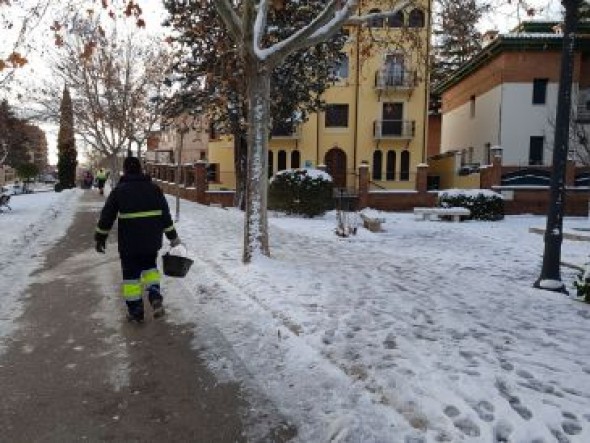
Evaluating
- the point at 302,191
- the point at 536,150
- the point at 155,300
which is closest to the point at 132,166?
the point at 155,300

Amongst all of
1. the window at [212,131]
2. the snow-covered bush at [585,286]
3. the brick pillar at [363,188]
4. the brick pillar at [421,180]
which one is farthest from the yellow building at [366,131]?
the snow-covered bush at [585,286]

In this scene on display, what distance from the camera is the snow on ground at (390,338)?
12.8ft

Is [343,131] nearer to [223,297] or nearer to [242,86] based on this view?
[242,86]

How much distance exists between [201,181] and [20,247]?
14274 mm

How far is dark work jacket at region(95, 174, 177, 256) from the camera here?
625cm

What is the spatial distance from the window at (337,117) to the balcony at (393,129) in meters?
1.95

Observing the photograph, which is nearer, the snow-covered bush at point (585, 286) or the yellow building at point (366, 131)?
the snow-covered bush at point (585, 286)

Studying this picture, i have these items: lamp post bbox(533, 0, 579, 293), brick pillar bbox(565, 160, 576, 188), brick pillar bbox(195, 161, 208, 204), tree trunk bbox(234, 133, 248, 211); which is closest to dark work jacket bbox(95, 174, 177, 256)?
lamp post bbox(533, 0, 579, 293)

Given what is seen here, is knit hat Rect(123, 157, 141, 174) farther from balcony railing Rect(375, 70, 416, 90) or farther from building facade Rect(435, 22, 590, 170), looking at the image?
balcony railing Rect(375, 70, 416, 90)

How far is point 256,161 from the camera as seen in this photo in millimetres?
9289

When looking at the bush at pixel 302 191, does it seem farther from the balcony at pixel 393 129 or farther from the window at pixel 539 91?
the balcony at pixel 393 129

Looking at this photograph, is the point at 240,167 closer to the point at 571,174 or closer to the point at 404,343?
the point at 571,174

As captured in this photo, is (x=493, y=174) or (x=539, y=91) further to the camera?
(x=539, y=91)

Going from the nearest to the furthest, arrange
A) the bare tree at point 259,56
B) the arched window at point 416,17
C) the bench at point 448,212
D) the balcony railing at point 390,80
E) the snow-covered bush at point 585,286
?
1. the snow-covered bush at point 585,286
2. the bare tree at point 259,56
3. the arched window at point 416,17
4. the bench at point 448,212
5. the balcony railing at point 390,80
